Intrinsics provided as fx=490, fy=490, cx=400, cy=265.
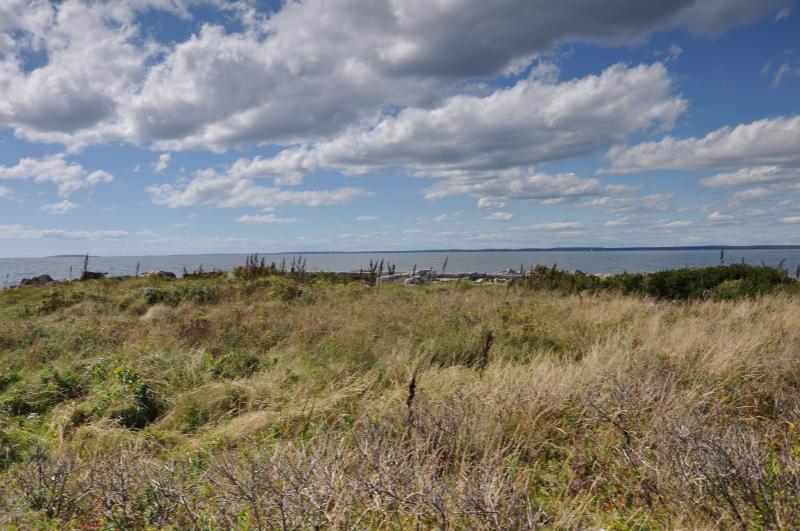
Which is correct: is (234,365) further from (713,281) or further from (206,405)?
(713,281)

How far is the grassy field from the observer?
3117 mm

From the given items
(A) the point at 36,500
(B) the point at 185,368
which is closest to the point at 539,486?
(A) the point at 36,500

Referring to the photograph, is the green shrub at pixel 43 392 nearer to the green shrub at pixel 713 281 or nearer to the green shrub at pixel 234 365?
the green shrub at pixel 234 365

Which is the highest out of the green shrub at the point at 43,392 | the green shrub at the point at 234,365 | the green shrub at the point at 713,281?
the green shrub at the point at 713,281

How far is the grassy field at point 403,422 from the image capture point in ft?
10.2

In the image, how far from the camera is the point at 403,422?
4664mm

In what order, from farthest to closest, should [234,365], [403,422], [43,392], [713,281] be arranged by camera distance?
[713,281] → [234,365] → [43,392] → [403,422]

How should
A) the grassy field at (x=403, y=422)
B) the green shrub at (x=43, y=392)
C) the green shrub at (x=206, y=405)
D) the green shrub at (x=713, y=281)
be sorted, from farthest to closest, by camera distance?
the green shrub at (x=713, y=281)
the green shrub at (x=43, y=392)
the green shrub at (x=206, y=405)
the grassy field at (x=403, y=422)

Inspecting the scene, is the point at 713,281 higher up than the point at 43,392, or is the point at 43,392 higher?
the point at 713,281

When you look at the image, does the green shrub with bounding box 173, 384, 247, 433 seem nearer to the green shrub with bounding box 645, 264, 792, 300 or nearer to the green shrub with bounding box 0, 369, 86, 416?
the green shrub with bounding box 0, 369, 86, 416

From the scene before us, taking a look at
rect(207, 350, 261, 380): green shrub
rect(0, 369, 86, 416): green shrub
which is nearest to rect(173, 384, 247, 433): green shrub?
rect(207, 350, 261, 380): green shrub

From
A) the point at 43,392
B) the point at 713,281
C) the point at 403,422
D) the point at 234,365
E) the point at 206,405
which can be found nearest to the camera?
the point at 403,422

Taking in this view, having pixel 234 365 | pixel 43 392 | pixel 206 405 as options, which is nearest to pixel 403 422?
pixel 206 405

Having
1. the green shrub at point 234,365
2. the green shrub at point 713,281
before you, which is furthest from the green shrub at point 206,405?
the green shrub at point 713,281
